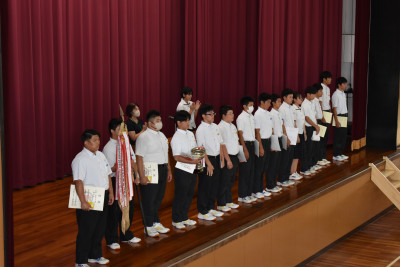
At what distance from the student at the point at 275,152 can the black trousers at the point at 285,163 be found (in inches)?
6.4

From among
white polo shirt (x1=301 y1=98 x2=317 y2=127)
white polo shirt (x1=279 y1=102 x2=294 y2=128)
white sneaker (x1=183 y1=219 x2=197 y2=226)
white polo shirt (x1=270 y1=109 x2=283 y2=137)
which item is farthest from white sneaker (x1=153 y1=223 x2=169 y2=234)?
white polo shirt (x1=301 y1=98 x2=317 y2=127)

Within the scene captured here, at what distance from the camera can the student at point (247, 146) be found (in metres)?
6.73

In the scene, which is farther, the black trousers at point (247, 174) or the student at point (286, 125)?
the student at point (286, 125)

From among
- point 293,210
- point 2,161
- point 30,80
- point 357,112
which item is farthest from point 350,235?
point 2,161

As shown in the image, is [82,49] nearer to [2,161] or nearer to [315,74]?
[2,161]

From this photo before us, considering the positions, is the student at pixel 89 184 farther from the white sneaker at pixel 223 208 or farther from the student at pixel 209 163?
the white sneaker at pixel 223 208

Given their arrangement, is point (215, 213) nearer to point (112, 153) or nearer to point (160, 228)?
point (160, 228)

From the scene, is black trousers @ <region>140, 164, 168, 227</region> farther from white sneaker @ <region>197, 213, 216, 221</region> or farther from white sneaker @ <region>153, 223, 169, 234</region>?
white sneaker @ <region>197, 213, 216, 221</region>

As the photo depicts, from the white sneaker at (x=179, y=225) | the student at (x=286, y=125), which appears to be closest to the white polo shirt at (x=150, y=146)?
the white sneaker at (x=179, y=225)

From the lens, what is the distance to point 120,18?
835 cm

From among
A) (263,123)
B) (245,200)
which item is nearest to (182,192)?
(245,200)

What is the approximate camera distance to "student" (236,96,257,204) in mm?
6734

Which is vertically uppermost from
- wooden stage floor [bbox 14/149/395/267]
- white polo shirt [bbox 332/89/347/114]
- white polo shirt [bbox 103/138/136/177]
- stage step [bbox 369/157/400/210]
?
white polo shirt [bbox 332/89/347/114]

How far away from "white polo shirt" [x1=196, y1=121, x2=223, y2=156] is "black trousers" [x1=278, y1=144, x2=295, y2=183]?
165cm
